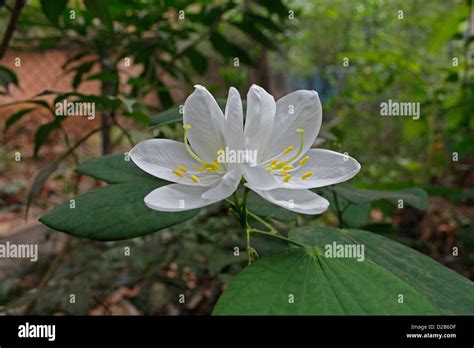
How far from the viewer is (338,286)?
47cm

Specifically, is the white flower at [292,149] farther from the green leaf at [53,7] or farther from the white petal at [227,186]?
the green leaf at [53,7]

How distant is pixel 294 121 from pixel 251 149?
7cm

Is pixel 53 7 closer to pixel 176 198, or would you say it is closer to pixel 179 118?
pixel 179 118

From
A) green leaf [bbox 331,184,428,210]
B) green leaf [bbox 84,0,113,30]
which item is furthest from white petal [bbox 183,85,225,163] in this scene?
green leaf [bbox 84,0,113,30]

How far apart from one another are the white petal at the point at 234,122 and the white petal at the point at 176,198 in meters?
0.06

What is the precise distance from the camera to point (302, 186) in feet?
1.68

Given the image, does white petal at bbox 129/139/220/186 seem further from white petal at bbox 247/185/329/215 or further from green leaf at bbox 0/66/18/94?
green leaf at bbox 0/66/18/94

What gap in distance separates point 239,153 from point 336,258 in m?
0.16

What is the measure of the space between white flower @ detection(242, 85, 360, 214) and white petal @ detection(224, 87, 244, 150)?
0.04 ft

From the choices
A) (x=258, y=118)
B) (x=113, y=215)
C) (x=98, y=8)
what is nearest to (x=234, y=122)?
(x=258, y=118)

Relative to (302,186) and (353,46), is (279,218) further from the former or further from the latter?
(353,46)

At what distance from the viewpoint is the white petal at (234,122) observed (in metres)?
0.51

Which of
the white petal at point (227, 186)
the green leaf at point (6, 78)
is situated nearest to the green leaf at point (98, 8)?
the green leaf at point (6, 78)
